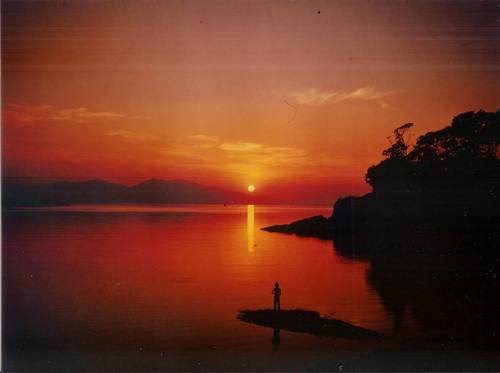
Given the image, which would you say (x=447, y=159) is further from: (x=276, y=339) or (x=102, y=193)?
(x=102, y=193)

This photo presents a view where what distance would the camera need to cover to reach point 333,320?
129 inches

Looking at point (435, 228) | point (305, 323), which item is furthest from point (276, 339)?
point (435, 228)

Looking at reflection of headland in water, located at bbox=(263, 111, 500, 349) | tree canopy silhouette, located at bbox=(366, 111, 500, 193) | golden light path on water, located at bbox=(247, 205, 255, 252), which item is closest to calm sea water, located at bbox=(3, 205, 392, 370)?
golden light path on water, located at bbox=(247, 205, 255, 252)

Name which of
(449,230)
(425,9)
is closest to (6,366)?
(449,230)

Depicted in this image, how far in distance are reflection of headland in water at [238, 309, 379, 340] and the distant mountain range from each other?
1.05 meters

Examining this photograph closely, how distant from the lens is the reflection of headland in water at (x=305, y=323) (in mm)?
3199

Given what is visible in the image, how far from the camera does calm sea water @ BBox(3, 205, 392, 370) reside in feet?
10.3

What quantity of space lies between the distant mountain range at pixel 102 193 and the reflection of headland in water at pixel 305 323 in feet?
3.46

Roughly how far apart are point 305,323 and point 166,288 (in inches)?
47.7

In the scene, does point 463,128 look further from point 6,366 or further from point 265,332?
point 6,366

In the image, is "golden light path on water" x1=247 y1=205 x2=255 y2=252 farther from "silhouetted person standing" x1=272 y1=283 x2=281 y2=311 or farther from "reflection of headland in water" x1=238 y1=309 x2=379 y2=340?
"reflection of headland in water" x1=238 y1=309 x2=379 y2=340

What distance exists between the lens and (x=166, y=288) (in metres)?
3.39

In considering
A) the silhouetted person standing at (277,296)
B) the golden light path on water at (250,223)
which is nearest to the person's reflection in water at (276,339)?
the silhouetted person standing at (277,296)

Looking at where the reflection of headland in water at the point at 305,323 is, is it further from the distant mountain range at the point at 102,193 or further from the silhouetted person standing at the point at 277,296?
the distant mountain range at the point at 102,193
